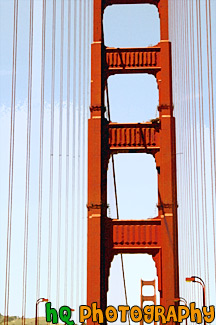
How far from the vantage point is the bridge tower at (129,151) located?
102 feet

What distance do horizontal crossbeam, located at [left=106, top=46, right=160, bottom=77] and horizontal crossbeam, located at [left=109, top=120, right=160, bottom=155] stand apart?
208cm

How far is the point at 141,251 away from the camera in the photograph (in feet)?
104

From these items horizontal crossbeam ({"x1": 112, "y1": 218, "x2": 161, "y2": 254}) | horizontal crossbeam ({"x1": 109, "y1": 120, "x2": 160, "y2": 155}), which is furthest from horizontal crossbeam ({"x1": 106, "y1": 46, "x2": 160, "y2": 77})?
horizontal crossbeam ({"x1": 112, "y1": 218, "x2": 161, "y2": 254})

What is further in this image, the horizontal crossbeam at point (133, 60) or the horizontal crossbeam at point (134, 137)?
the horizontal crossbeam at point (133, 60)

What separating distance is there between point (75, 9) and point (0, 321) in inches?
2381

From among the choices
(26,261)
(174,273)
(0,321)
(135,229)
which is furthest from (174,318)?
(0,321)

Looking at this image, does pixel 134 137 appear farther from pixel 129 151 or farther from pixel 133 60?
pixel 133 60

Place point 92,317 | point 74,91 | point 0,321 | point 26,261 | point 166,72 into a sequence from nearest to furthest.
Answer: point 26,261
point 92,317
point 166,72
point 74,91
point 0,321

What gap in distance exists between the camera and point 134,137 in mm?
32656

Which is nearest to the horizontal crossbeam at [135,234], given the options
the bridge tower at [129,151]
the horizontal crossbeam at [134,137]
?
the bridge tower at [129,151]

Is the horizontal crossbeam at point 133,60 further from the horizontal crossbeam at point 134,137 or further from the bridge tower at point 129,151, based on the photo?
the horizontal crossbeam at point 134,137

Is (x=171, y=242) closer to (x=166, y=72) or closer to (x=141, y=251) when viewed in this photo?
(x=141, y=251)

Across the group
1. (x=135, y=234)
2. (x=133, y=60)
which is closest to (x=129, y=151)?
(x=135, y=234)

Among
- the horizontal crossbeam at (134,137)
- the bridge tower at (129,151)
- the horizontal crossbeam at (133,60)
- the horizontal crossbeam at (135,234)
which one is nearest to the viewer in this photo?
the bridge tower at (129,151)
